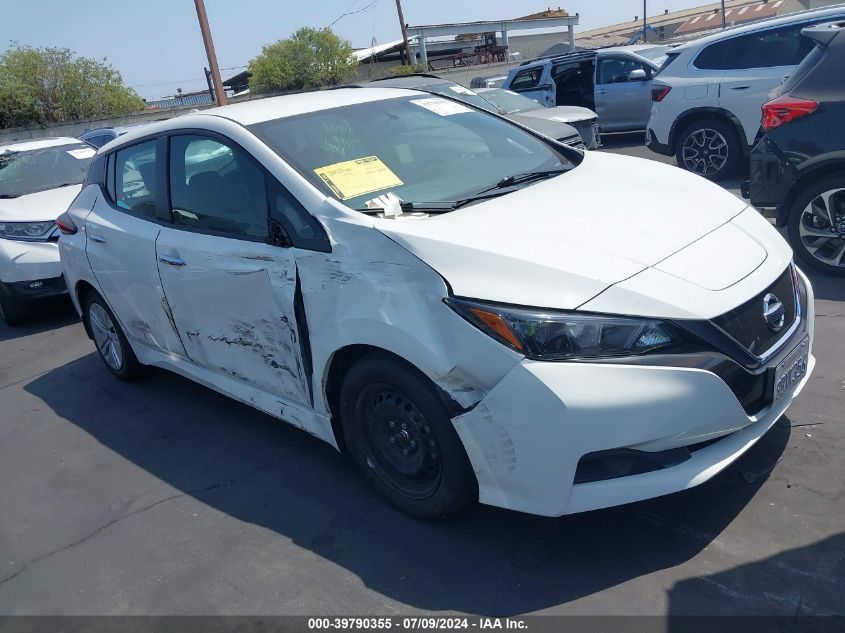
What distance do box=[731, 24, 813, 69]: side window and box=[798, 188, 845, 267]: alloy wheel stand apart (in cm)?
375

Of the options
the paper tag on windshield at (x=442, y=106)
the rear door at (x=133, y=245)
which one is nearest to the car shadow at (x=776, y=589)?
the paper tag on windshield at (x=442, y=106)

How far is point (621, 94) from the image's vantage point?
13.9m

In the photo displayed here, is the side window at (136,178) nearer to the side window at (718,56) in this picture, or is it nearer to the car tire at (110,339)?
the car tire at (110,339)

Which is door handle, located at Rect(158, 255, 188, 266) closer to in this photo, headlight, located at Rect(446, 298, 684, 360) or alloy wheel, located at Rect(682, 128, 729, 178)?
headlight, located at Rect(446, 298, 684, 360)

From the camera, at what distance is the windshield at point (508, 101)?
12084mm

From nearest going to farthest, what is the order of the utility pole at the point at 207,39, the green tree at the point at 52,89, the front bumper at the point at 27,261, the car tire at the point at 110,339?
the car tire at the point at 110,339 < the front bumper at the point at 27,261 < the utility pole at the point at 207,39 < the green tree at the point at 52,89

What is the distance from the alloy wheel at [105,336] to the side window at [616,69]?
10948 mm

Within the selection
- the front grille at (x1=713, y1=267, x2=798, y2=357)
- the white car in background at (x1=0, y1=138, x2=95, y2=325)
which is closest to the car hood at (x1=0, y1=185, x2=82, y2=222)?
the white car in background at (x1=0, y1=138, x2=95, y2=325)

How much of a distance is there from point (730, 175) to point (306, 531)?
750 cm

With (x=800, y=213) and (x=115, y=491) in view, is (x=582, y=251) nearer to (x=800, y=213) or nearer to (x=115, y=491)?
(x=115, y=491)

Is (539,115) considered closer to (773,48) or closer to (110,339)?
(773,48)

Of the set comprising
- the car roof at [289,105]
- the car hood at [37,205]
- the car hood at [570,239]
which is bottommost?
the car hood at [37,205]

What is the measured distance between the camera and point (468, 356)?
9.11 feet

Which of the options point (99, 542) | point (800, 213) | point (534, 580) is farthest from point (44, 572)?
point (800, 213)
